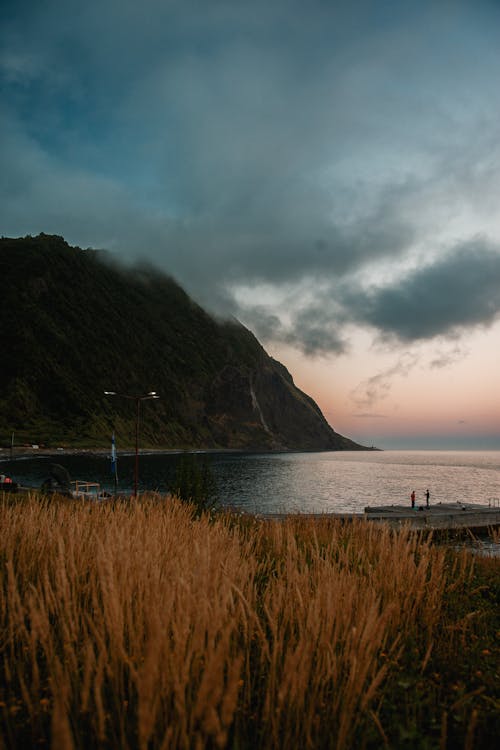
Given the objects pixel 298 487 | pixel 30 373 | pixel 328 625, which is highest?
pixel 30 373

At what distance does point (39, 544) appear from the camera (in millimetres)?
5410

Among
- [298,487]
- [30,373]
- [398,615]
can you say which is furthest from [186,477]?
[30,373]

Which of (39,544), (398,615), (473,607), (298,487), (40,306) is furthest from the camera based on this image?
(40,306)

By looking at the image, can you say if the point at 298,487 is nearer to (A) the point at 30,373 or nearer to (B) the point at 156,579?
(B) the point at 156,579

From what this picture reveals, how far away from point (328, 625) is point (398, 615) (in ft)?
5.51

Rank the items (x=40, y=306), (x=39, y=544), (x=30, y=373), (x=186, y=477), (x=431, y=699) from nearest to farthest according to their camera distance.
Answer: (x=431, y=699) → (x=39, y=544) → (x=186, y=477) → (x=30, y=373) → (x=40, y=306)

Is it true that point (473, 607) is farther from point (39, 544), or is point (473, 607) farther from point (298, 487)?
point (298, 487)

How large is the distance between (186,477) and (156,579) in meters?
17.7

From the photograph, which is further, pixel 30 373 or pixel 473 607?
pixel 30 373

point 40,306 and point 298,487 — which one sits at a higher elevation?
point 40,306

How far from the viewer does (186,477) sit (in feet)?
68.3

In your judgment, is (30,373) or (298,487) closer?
(298,487)

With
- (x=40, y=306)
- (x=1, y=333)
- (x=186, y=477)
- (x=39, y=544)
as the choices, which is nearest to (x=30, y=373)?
(x=1, y=333)

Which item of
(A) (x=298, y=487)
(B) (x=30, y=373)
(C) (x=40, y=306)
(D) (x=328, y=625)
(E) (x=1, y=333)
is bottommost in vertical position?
(A) (x=298, y=487)
